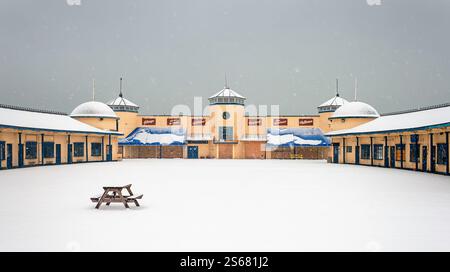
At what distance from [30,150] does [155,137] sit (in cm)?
2117

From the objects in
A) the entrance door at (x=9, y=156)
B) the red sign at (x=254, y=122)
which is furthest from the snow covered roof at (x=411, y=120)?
the entrance door at (x=9, y=156)

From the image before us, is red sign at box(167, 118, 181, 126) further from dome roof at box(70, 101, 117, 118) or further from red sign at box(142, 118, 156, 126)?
dome roof at box(70, 101, 117, 118)

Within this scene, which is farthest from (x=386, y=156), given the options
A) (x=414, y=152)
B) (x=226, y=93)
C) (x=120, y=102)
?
(x=120, y=102)

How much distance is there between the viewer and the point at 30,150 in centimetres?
3203

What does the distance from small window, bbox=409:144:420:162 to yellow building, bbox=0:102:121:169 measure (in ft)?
Result: 85.9

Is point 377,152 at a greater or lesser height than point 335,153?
greater

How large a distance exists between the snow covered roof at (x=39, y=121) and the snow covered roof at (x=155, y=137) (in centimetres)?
897

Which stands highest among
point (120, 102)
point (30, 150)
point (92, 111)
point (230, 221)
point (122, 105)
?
point (120, 102)

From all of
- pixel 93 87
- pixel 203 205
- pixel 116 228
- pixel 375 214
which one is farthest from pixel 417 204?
pixel 93 87

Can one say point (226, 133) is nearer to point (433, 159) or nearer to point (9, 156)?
point (9, 156)

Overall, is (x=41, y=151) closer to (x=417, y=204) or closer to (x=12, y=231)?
(x=12, y=231)

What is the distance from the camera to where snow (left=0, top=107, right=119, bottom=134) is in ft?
99.3
